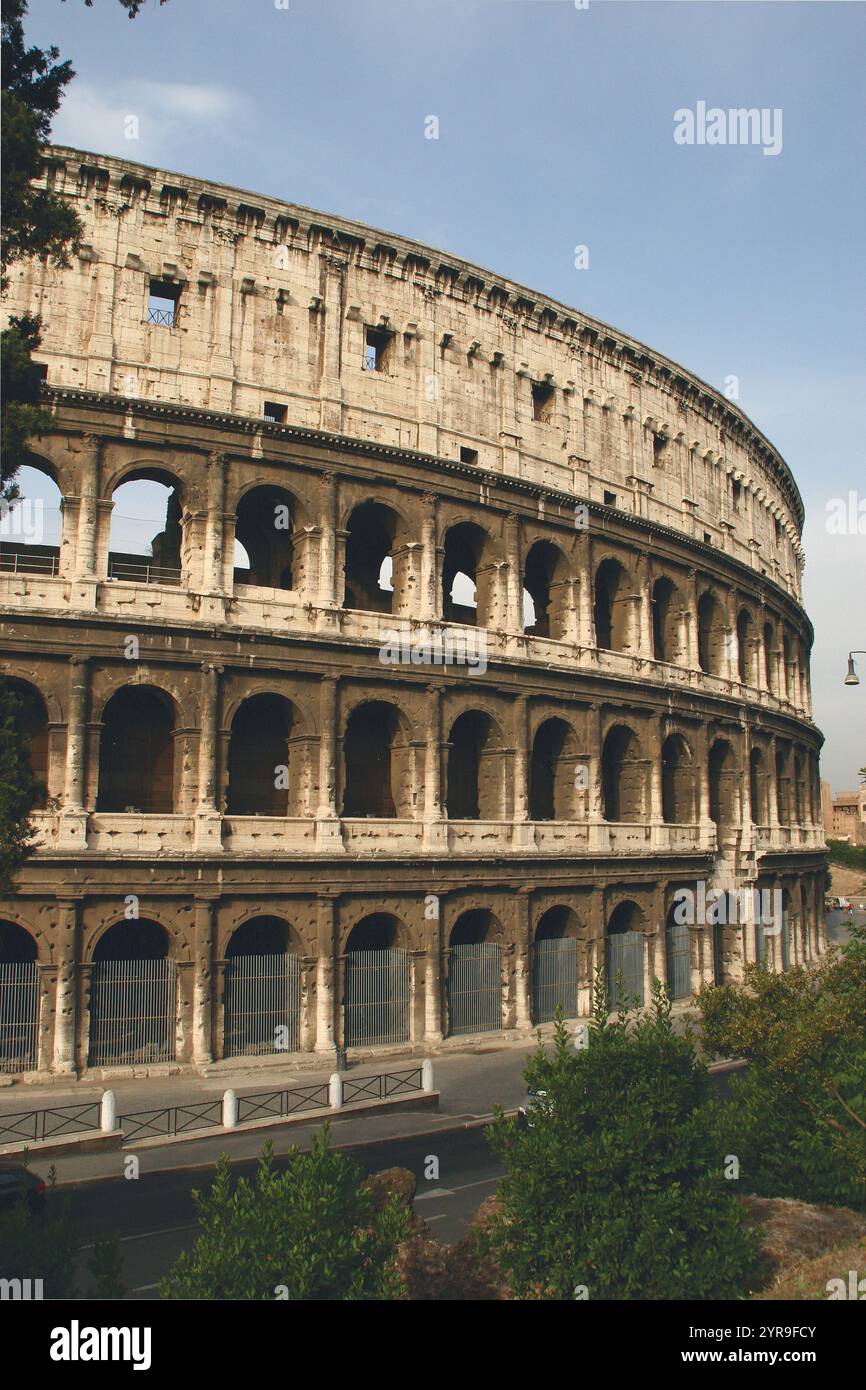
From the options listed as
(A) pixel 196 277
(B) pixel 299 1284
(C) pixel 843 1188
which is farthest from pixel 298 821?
(B) pixel 299 1284

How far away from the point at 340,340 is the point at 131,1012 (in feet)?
52.6

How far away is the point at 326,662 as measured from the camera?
25188 millimetres

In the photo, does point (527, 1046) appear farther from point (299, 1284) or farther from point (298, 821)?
point (299, 1284)

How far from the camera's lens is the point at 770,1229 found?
12031mm

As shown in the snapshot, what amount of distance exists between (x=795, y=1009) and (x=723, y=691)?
22.2m

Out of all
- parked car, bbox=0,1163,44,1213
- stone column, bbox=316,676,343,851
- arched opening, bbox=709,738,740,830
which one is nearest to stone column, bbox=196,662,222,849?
stone column, bbox=316,676,343,851

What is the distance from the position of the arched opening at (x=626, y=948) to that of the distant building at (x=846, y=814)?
243 ft

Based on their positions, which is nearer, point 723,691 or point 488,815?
point 488,815

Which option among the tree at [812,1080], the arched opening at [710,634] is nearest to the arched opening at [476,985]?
the tree at [812,1080]

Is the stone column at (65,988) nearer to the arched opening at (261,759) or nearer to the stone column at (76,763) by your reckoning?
the stone column at (76,763)

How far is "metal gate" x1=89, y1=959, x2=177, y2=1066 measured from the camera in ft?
73.0

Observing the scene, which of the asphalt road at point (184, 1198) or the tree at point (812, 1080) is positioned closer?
the tree at point (812, 1080)

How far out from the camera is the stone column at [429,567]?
2688cm

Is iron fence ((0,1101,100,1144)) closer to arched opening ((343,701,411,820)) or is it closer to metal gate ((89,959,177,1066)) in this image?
metal gate ((89,959,177,1066))
